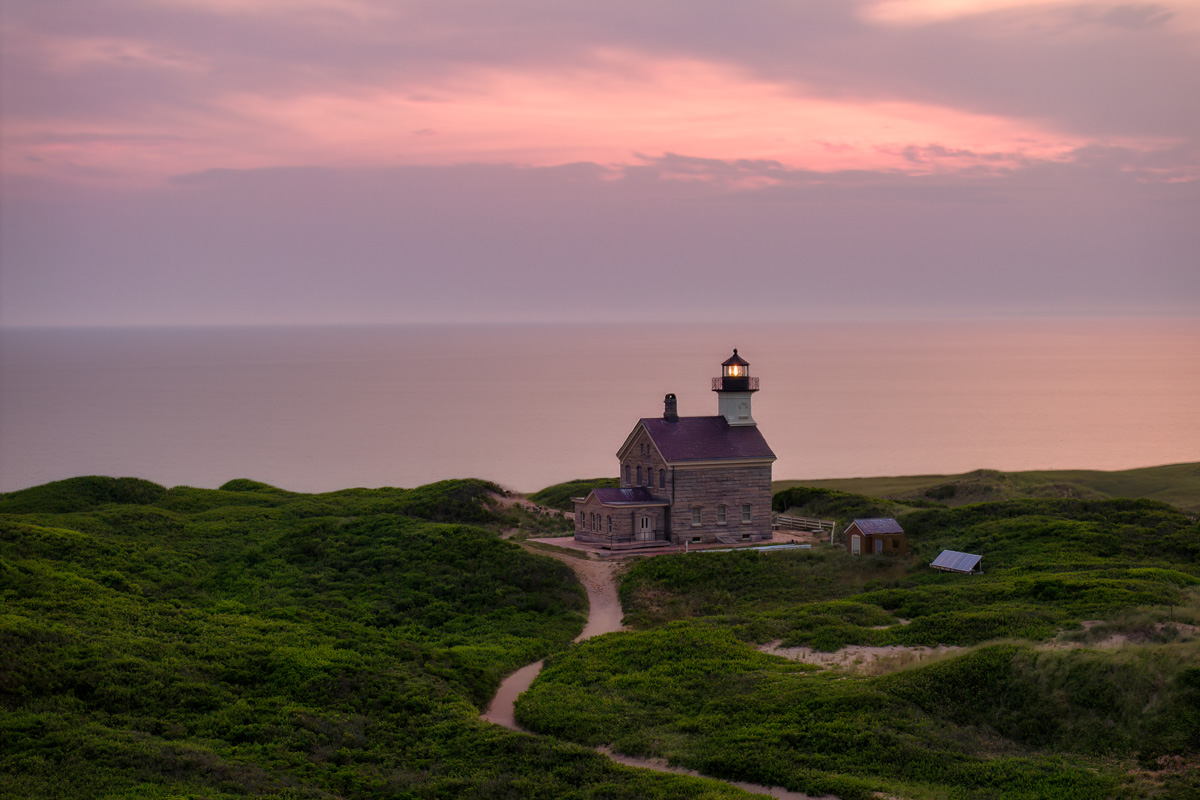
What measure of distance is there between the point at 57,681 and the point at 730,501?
26.2 meters

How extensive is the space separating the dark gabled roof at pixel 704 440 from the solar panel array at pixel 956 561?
7.64 metres

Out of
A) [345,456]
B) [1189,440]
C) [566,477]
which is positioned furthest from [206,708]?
[1189,440]

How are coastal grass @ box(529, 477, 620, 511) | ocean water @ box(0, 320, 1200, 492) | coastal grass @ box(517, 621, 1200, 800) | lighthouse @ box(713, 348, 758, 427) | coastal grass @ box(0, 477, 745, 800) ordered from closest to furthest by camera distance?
coastal grass @ box(517, 621, 1200, 800) → coastal grass @ box(0, 477, 745, 800) → lighthouse @ box(713, 348, 758, 427) → coastal grass @ box(529, 477, 620, 511) → ocean water @ box(0, 320, 1200, 492)

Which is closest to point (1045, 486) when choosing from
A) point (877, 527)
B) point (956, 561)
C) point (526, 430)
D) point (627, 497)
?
point (877, 527)

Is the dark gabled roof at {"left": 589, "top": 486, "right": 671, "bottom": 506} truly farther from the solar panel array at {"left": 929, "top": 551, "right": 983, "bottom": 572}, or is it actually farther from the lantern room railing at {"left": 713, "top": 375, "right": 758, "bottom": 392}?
the solar panel array at {"left": 929, "top": 551, "right": 983, "bottom": 572}

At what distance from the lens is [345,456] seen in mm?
112750

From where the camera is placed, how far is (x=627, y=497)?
→ 4441 cm

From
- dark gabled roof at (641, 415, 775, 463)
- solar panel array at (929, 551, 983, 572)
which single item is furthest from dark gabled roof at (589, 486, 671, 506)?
solar panel array at (929, 551, 983, 572)

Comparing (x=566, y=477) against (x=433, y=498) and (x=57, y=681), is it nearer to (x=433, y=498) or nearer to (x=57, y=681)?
(x=433, y=498)

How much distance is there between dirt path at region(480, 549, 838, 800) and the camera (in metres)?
22.0

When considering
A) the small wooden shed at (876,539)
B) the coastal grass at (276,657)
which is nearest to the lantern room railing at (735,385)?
the small wooden shed at (876,539)

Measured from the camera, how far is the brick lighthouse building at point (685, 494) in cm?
4381

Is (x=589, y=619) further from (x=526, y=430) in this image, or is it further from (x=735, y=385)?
(x=526, y=430)

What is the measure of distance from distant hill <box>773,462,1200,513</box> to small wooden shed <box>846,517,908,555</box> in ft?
53.6
